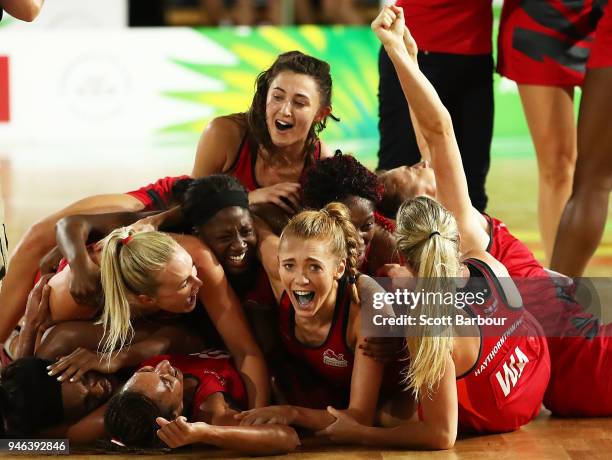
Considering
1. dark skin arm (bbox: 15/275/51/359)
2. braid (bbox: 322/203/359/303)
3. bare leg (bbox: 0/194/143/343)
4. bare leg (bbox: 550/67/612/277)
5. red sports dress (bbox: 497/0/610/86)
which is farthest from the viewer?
red sports dress (bbox: 497/0/610/86)

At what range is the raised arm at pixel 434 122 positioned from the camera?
359 centimetres

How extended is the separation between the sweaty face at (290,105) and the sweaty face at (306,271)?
2.83 feet

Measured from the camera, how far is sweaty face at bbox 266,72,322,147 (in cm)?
421

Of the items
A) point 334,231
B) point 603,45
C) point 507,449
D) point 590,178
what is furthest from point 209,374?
point 603,45

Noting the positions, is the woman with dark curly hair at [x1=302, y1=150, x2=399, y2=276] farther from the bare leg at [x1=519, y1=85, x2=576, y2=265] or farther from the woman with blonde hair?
the bare leg at [x1=519, y1=85, x2=576, y2=265]

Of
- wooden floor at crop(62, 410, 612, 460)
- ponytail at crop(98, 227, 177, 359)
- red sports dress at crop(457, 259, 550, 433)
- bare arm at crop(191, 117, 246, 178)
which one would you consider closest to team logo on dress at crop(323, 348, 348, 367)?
wooden floor at crop(62, 410, 612, 460)

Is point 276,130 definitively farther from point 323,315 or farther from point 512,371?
point 512,371

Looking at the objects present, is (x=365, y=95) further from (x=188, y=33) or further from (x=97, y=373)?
(x=97, y=373)

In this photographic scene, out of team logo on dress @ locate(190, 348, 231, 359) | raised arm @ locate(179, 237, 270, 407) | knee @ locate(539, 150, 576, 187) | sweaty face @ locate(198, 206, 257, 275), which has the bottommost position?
team logo on dress @ locate(190, 348, 231, 359)

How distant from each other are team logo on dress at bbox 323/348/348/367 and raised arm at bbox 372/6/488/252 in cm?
57

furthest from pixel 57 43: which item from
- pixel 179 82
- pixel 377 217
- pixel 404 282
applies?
pixel 404 282

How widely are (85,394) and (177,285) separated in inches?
→ 17.2

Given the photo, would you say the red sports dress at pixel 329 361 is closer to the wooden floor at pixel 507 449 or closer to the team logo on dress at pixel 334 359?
the team logo on dress at pixel 334 359

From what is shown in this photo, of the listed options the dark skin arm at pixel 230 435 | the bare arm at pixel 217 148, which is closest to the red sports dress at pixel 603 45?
the bare arm at pixel 217 148
